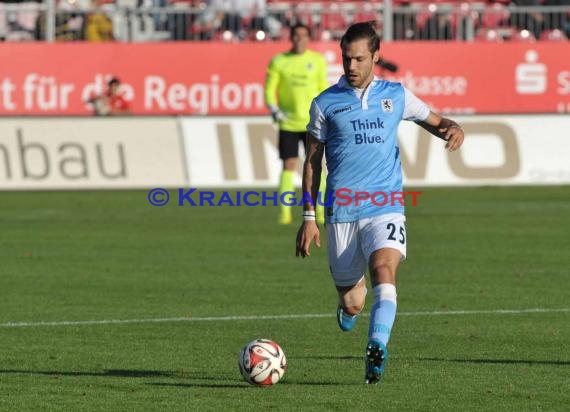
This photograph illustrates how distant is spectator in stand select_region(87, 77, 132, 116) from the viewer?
94.4 ft

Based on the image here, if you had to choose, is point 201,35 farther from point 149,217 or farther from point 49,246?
point 49,246

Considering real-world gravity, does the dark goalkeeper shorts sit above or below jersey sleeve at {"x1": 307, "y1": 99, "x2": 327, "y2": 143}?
below

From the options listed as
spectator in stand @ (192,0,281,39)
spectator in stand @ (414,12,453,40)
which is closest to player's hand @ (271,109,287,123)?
spectator in stand @ (192,0,281,39)

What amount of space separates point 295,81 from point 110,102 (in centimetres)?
901

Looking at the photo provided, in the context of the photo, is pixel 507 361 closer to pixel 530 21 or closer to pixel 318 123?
pixel 318 123

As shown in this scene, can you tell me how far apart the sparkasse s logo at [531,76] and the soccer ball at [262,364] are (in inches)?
918

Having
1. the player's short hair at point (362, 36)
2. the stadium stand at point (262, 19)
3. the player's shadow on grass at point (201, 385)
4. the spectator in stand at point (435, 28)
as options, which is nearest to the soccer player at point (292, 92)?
the stadium stand at point (262, 19)

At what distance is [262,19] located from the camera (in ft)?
102

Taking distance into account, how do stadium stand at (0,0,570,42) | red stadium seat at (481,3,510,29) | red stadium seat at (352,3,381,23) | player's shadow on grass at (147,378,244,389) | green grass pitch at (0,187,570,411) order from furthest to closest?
1. red stadium seat at (481,3,510,29)
2. red stadium seat at (352,3,381,23)
3. stadium stand at (0,0,570,42)
4. player's shadow on grass at (147,378,244,389)
5. green grass pitch at (0,187,570,411)

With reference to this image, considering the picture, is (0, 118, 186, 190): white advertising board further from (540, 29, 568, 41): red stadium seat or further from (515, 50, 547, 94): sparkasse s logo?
(540, 29, 568, 41): red stadium seat

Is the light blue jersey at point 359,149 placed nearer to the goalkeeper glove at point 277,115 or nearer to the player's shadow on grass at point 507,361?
the player's shadow on grass at point 507,361

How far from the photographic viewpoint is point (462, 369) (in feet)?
31.3

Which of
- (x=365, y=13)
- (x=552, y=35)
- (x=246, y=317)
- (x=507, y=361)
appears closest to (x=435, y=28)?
(x=365, y=13)

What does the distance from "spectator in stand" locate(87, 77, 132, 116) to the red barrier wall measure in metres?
1.03
